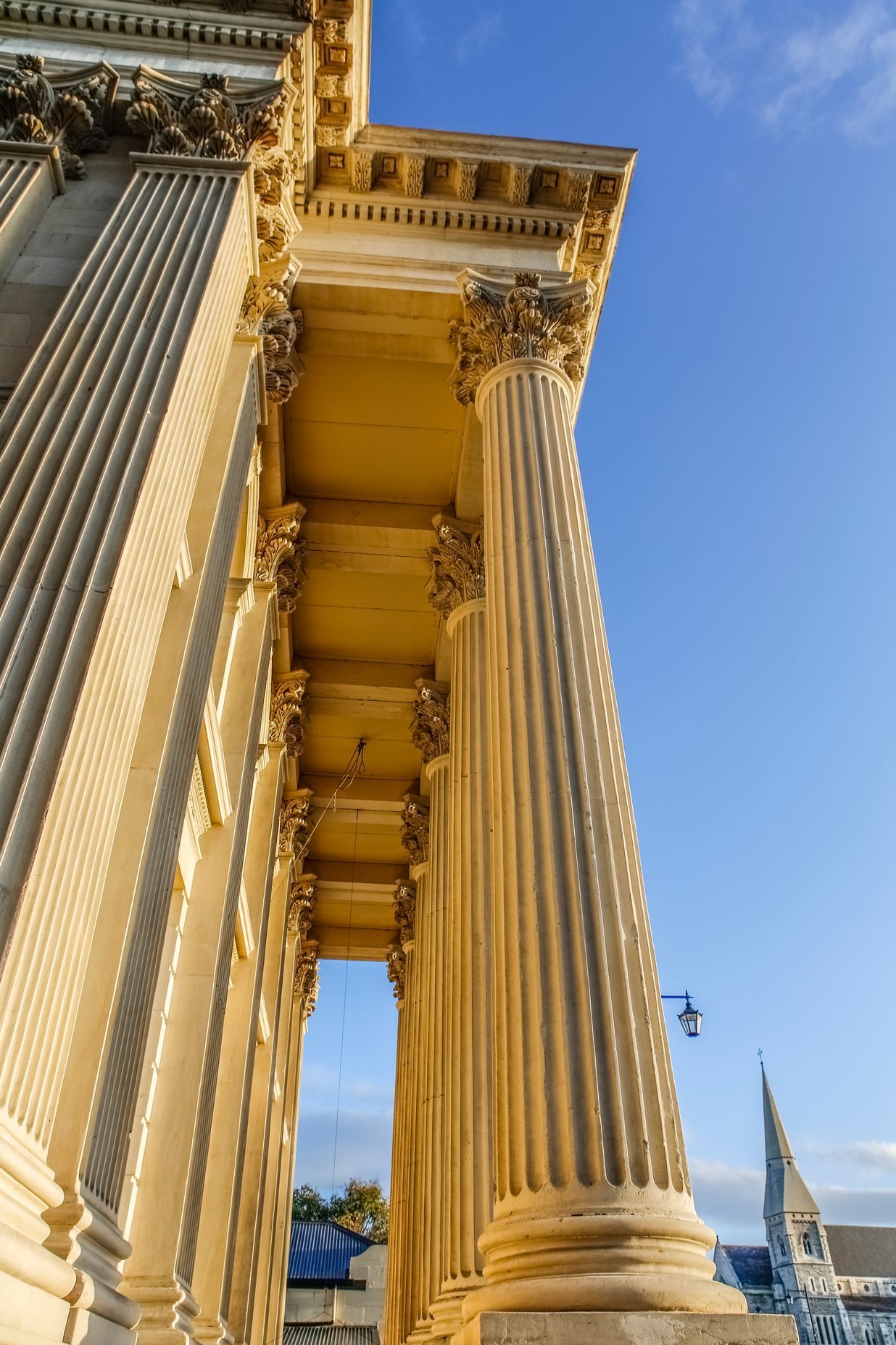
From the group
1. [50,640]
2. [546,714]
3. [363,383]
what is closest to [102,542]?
[50,640]

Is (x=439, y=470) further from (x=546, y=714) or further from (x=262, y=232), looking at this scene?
(x=546, y=714)

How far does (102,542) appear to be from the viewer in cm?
777

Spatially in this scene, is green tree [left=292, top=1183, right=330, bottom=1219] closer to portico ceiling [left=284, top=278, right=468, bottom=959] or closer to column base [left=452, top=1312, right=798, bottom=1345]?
portico ceiling [left=284, top=278, right=468, bottom=959]

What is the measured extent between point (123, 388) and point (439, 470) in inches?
439

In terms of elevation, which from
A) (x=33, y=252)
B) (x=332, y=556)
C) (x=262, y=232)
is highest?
(x=332, y=556)

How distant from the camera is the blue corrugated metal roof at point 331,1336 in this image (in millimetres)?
43750

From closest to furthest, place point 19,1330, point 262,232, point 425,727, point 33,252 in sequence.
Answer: point 19,1330
point 33,252
point 262,232
point 425,727

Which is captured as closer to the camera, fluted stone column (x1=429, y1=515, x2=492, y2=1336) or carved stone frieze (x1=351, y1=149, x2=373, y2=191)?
fluted stone column (x1=429, y1=515, x2=492, y2=1336)

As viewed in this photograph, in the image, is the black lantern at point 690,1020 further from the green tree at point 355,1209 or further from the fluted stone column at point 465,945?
the green tree at point 355,1209

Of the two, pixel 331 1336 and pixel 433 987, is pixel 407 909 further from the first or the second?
pixel 331 1336

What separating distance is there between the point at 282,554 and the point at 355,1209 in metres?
88.6

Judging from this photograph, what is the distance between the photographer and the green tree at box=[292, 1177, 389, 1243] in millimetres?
88188

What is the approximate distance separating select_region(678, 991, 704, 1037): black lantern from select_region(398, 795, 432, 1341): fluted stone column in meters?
7.37

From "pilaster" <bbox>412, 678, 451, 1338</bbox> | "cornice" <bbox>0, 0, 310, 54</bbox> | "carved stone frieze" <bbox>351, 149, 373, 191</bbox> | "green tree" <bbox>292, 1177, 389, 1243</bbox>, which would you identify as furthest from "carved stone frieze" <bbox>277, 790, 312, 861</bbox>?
"green tree" <bbox>292, 1177, 389, 1243</bbox>
